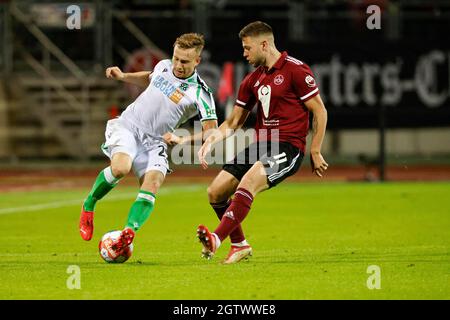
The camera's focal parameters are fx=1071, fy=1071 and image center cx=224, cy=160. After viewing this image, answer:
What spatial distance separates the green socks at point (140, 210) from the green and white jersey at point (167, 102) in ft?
2.61

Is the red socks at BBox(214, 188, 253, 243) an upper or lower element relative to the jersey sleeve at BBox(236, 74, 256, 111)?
lower

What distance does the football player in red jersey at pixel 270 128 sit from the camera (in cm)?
1004

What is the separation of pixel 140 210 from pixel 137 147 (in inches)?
32.0

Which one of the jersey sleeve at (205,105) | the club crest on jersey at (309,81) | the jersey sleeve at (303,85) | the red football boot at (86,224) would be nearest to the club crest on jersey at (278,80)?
the jersey sleeve at (303,85)

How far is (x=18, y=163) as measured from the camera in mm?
26797

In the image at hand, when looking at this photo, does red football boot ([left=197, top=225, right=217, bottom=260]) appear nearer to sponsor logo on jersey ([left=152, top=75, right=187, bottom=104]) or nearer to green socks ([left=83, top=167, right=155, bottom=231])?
green socks ([left=83, top=167, right=155, bottom=231])

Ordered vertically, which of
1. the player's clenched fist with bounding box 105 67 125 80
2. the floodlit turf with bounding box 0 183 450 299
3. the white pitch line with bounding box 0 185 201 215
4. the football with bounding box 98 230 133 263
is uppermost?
the player's clenched fist with bounding box 105 67 125 80

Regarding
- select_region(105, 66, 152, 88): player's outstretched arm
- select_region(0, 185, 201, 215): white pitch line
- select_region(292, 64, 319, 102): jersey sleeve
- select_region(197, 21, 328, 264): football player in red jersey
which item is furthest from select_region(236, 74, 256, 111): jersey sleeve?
select_region(0, 185, 201, 215): white pitch line

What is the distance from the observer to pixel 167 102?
10.8m

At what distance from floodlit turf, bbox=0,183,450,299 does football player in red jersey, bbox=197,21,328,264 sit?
29.2 inches

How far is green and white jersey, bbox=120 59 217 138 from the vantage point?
10.7 meters

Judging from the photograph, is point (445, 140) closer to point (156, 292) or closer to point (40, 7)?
point (40, 7)

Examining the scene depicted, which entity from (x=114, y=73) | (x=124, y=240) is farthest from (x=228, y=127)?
(x=124, y=240)

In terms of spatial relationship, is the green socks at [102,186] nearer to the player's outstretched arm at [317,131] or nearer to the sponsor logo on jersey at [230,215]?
the sponsor logo on jersey at [230,215]
